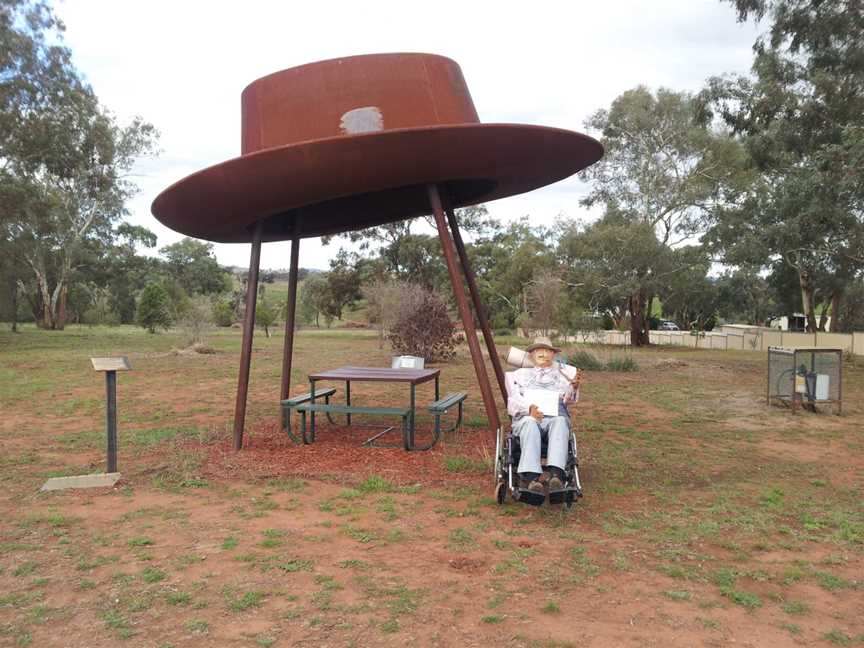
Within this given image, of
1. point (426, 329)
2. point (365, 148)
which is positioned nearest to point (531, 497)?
point (365, 148)

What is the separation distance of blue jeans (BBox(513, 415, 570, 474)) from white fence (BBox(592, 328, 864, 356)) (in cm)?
2245

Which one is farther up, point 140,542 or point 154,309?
point 154,309

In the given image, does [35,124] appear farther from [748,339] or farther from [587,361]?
[748,339]

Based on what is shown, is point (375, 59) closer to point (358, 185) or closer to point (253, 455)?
point (358, 185)

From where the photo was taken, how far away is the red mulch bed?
6.17 m

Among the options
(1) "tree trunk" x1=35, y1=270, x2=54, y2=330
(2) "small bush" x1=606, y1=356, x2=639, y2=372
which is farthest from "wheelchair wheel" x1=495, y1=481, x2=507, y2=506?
(1) "tree trunk" x1=35, y1=270, x2=54, y2=330

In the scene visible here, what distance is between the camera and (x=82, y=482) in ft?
19.6

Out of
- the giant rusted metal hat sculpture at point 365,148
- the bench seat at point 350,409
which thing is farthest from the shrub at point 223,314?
the giant rusted metal hat sculpture at point 365,148

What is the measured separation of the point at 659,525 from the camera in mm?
4762

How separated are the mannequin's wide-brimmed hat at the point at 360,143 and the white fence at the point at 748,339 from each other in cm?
2134

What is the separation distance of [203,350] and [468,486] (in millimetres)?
18932

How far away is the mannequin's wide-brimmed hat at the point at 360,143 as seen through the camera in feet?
18.3

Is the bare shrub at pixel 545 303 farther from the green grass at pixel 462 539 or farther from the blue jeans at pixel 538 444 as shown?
the green grass at pixel 462 539

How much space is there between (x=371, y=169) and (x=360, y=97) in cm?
83
